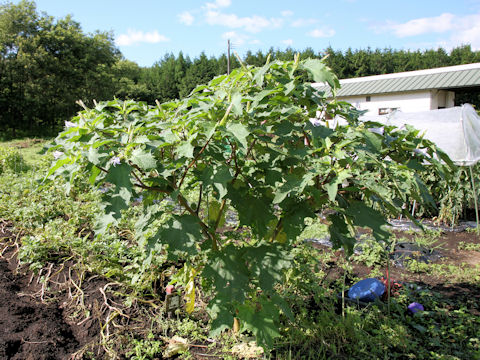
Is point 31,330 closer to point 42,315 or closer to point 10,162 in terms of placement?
point 42,315

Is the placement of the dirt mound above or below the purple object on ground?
above

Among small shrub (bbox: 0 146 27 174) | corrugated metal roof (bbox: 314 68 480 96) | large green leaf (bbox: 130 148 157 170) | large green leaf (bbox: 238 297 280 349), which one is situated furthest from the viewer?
corrugated metal roof (bbox: 314 68 480 96)

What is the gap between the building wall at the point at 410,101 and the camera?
14.8m

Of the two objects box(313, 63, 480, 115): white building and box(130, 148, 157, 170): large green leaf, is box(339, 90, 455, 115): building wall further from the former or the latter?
box(130, 148, 157, 170): large green leaf

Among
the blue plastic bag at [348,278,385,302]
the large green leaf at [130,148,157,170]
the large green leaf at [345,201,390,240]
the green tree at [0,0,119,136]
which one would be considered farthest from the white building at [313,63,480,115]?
the green tree at [0,0,119,136]

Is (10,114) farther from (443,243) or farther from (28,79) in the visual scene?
(443,243)

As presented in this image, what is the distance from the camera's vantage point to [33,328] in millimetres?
2086

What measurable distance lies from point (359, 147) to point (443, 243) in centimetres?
341

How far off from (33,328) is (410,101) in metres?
16.5

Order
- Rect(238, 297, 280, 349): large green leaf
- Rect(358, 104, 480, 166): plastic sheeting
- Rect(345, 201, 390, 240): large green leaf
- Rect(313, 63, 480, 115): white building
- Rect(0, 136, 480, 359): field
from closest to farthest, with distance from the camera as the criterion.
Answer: Rect(345, 201, 390, 240): large green leaf → Rect(238, 297, 280, 349): large green leaf → Rect(0, 136, 480, 359): field → Rect(358, 104, 480, 166): plastic sheeting → Rect(313, 63, 480, 115): white building

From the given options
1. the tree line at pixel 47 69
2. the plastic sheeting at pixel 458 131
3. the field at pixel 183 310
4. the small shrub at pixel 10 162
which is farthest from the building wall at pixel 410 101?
the field at pixel 183 310

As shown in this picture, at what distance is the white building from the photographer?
46.6ft

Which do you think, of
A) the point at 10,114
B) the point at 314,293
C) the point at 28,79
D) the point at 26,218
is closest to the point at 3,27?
the point at 28,79

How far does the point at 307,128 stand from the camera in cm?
149
